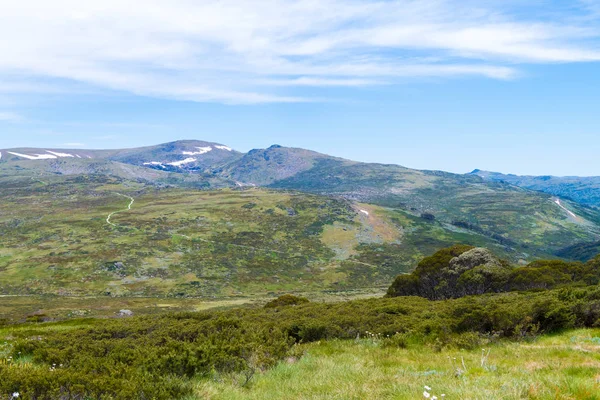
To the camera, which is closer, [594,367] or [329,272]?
[594,367]

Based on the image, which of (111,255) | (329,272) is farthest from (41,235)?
(329,272)

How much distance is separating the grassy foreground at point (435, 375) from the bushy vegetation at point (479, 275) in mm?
30183

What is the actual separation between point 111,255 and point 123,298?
4428cm

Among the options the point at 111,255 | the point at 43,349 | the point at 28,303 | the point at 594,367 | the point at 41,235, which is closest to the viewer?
Result: the point at 594,367

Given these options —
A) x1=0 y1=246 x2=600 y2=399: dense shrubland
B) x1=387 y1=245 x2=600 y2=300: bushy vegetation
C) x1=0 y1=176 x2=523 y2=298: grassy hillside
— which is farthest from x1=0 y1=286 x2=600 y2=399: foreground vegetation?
x1=0 y1=176 x2=523 y2=298: grassy hillside

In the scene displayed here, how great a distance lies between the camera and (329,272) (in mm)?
149500

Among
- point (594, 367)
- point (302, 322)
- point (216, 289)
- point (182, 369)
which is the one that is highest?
point (594, 367)

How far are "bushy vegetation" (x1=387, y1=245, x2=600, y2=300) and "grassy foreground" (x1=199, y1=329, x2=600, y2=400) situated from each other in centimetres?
3018

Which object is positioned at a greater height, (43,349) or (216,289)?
(43,349)

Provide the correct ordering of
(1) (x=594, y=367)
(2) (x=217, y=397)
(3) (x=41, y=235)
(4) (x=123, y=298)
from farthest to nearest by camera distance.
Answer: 1. (3) (x=41, y=235)
2. (4) (x=123, y=298)
3. (1) (x=594, y=367)
4. (2) (x=217, y=397)

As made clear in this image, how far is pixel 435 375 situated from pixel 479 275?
3767 centimetres

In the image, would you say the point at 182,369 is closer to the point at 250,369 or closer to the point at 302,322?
the point at 250,369

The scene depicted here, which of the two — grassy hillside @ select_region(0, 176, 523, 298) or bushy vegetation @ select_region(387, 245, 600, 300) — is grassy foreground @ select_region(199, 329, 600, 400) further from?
grassy hillside @ select_region(0, 176, 523, 298)

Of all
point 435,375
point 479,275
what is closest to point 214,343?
point 435,375
